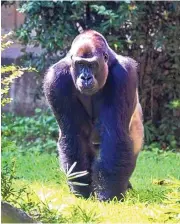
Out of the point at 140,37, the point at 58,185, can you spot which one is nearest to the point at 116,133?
the point at 58,185

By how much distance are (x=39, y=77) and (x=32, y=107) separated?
2.54 feet

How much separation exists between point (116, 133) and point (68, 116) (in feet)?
1.01

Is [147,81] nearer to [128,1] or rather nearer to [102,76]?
[128,1]

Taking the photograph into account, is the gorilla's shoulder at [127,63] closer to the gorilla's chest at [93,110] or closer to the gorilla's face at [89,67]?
the gorilla's face at [89,67]

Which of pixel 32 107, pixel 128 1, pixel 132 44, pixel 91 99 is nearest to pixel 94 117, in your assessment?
pixel 91 99

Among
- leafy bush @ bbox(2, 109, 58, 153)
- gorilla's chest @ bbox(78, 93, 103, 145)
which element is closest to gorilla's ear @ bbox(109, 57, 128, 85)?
gorilla's chest @ bbox(78, 93, 103, 145)

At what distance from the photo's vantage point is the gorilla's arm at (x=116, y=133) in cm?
378

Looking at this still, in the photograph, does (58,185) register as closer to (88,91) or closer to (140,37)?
(88,91)

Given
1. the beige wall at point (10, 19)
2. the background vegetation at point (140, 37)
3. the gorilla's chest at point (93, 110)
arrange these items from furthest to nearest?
1. the beige wall at point (10, 19)
2. the background vegetation at point (140, 37)
3. the gorilla's chest at point (93, 110)

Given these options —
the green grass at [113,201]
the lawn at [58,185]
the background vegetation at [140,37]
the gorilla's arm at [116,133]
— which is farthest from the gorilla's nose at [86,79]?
the background vegetation at [140,37]

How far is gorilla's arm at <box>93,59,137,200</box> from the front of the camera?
12.4ft

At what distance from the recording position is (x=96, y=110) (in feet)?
12.9

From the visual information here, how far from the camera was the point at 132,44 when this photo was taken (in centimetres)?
706

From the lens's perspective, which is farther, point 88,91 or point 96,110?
point 96,110
